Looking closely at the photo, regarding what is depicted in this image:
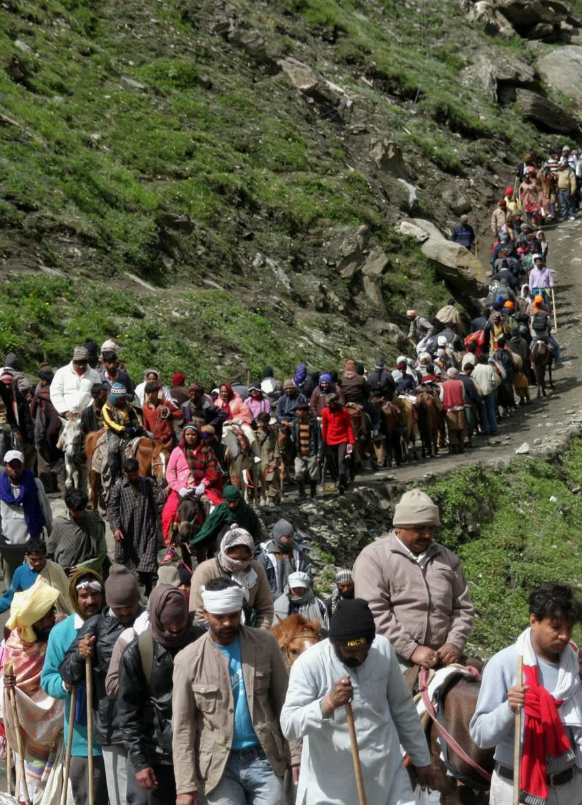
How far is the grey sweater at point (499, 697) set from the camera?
215 inches

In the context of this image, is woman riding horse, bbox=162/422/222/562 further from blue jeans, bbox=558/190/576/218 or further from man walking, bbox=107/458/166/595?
blue jeans, bbox=558/190/576/218

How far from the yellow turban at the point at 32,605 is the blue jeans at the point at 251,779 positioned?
7.05 ft

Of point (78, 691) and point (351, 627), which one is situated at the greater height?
point (351, 627)

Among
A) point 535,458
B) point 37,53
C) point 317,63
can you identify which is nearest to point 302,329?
point 535,458

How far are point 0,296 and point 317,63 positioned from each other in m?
22.8

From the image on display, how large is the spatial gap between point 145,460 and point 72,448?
161 centimetres

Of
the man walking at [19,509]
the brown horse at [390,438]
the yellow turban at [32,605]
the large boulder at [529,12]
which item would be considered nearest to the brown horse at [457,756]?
the yellow turban at [32,605]

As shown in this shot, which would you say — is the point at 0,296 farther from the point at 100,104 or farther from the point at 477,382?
the point at 100,104

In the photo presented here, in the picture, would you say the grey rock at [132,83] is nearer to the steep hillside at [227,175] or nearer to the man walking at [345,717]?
the steep hillside at [227,175]

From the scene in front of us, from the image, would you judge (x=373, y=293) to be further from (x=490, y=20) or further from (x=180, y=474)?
(x=490, y=20)

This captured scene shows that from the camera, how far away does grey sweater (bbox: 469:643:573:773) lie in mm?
5469

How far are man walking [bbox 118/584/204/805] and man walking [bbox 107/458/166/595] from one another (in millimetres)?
4741

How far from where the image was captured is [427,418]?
68.3 feet

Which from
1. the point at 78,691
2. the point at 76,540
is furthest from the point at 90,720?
the point at 76,540
